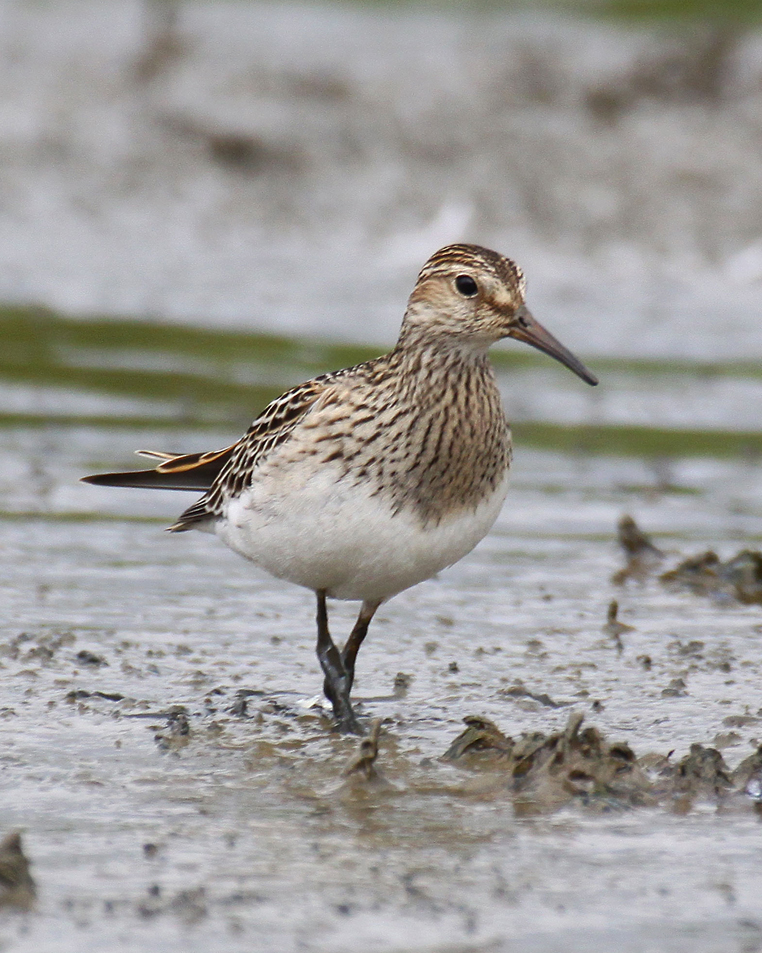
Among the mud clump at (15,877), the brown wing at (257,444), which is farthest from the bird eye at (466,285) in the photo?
the mud clump at (15,877)

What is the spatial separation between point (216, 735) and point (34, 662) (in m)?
1.17

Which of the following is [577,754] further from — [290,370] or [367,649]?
[290,370]

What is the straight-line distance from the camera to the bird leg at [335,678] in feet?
21.2

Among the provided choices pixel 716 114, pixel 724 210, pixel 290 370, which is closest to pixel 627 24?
pixel 716 114

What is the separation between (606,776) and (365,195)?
13131mm

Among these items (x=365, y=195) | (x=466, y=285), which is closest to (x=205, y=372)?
(x=365, y=195)

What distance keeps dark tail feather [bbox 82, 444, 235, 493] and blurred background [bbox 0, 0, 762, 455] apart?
436 centimetres

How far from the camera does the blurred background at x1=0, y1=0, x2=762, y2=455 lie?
43.7ft

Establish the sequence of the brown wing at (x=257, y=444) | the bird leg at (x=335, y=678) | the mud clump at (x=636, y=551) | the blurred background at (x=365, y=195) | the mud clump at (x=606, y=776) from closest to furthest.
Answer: the mud clump at (x=606, y=776) → the bird leg at (x=335, y=678) → the brown wing at (x=257, y=444) → the mud clump at (x=636, y=551) → the blurred background at (x=365, y=195)

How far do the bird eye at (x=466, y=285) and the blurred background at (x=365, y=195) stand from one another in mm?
5383

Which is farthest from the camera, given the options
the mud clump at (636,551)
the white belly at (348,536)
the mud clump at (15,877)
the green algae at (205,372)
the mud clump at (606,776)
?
the green algae at (205,372)

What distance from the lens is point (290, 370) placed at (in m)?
13.3

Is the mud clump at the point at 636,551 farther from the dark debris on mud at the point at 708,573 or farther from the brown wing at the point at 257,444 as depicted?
the brown wing at the point at 257,444

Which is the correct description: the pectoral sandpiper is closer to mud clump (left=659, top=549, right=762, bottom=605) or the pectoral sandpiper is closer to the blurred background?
mud clump (left=659, top=549, right=762, bottom=605)
